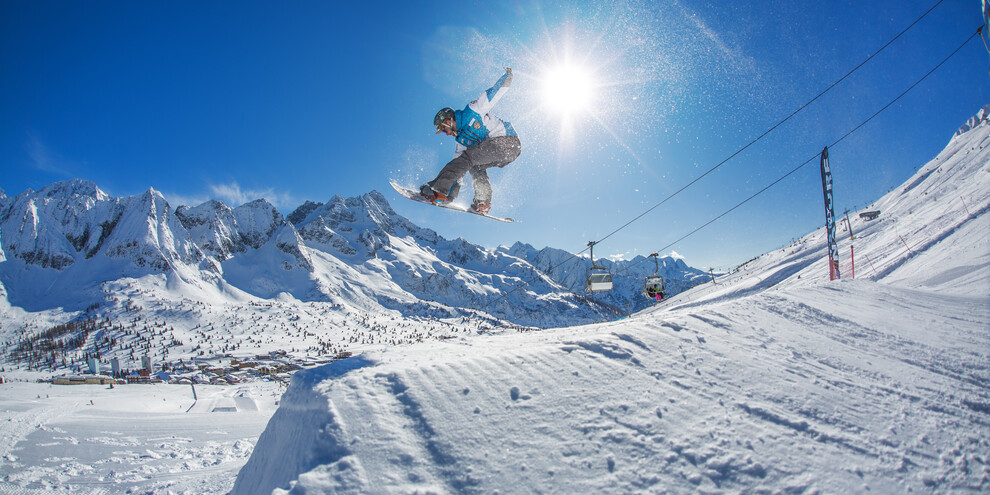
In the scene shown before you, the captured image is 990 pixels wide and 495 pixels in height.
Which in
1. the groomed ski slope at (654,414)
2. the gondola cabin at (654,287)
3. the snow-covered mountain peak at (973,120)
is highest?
the snow-covered mountain peak at (973,120)

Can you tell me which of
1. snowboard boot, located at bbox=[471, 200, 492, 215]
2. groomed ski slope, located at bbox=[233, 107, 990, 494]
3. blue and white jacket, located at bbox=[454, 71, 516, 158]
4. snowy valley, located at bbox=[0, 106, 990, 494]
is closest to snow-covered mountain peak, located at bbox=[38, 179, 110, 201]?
snowy valley, located at bbox=[0, 106, 990, 494]

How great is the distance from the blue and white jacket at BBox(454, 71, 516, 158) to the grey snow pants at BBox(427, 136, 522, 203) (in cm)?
19

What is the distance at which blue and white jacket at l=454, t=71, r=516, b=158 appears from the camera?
885cm

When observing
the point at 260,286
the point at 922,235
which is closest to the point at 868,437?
the point at 922,235

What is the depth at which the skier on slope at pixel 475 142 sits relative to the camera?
886 cm

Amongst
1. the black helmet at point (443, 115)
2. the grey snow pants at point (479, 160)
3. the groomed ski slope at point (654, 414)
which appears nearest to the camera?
the groomed ski slope at point (654, 414)

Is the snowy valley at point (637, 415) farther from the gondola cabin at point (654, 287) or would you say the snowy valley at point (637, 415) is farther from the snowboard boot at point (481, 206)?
the gondola cabin at point (654, 287)

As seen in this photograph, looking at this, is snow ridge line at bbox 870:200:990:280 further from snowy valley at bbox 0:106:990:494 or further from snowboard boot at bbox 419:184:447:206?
snowboard boot at bbox 419:184:447:206

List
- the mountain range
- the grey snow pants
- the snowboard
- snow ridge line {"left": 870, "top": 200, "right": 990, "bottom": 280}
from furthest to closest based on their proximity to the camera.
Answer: the mountain range → snow ridge line {"left": 870, "top": 200, "right": 990, "bottom": 280} → the snowboard → the grey snow pants

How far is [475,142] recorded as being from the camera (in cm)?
923

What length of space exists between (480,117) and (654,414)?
7393mm

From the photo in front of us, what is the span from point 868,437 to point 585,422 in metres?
2.37

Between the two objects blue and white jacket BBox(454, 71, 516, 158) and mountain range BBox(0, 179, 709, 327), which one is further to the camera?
mountain range BBox(0, 179, 709, 327)

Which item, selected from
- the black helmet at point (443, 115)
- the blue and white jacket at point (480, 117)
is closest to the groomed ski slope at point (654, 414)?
the blue and white jacket at point (480, 117)
